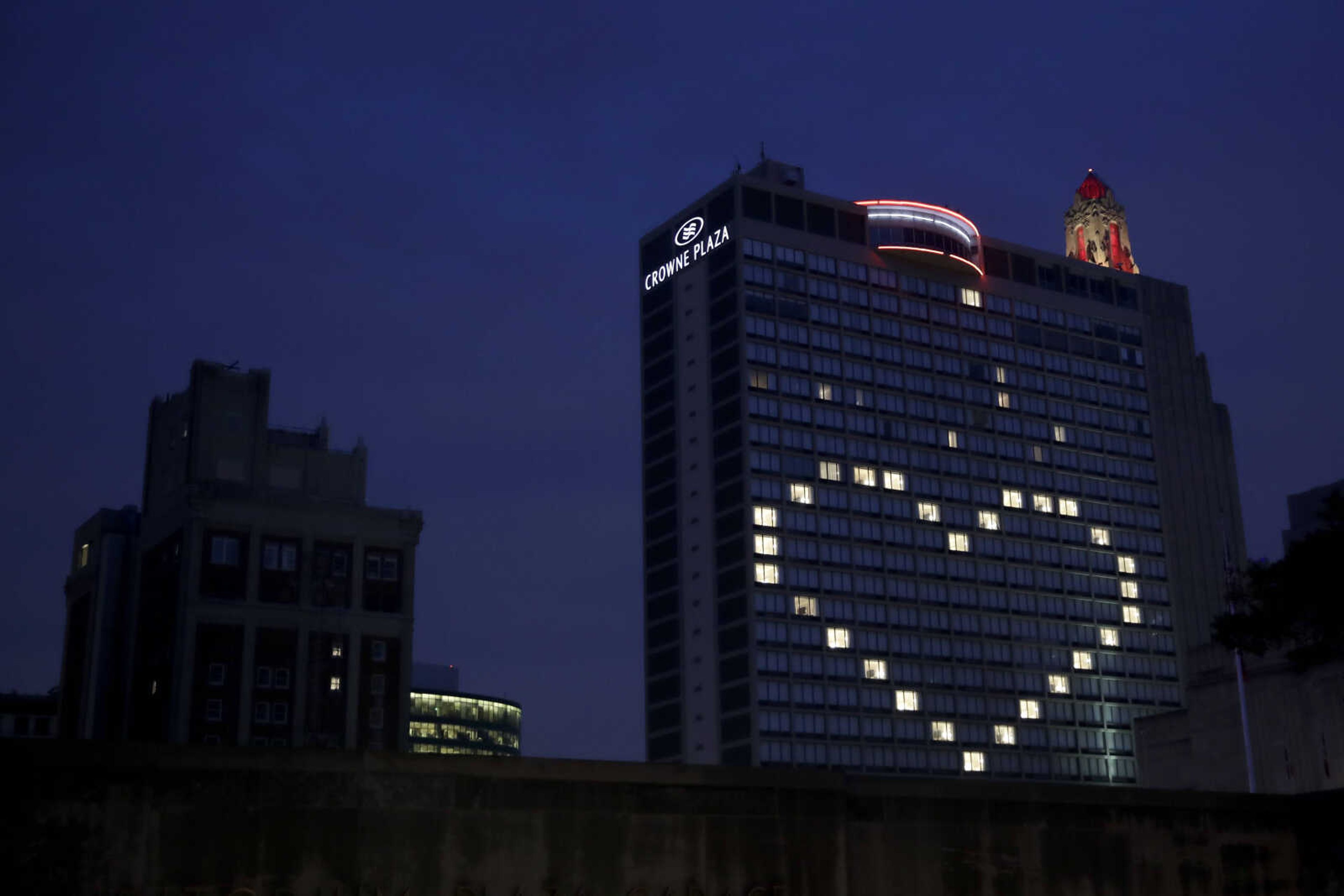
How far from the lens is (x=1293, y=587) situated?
1932 inches

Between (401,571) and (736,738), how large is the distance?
1972 inches

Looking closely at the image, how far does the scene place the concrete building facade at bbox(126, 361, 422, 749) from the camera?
477 feet

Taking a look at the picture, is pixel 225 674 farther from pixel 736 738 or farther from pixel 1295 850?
pixel 1295 850

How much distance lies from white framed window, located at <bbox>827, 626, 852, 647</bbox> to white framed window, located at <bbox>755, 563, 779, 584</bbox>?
9697 millimetres

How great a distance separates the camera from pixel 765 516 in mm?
193500

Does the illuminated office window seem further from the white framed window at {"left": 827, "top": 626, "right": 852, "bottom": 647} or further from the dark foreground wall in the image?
the dark foreground wall

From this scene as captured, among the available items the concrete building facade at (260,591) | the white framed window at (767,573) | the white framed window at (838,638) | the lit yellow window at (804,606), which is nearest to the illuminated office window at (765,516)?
the white framed window at (767,573)

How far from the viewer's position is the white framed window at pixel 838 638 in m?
194

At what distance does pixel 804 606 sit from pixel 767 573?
661 cm

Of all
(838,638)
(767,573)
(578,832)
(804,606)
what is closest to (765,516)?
(767,573)

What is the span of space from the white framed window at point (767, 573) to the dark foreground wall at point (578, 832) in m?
153

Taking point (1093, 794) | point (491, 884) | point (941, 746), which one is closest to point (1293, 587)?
point (1093, 794)

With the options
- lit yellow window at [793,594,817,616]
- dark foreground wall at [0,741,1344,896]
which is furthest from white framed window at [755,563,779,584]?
dark foreground wall at [0,741,1344,896]

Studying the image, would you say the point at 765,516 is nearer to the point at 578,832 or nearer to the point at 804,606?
the point at 804,606
